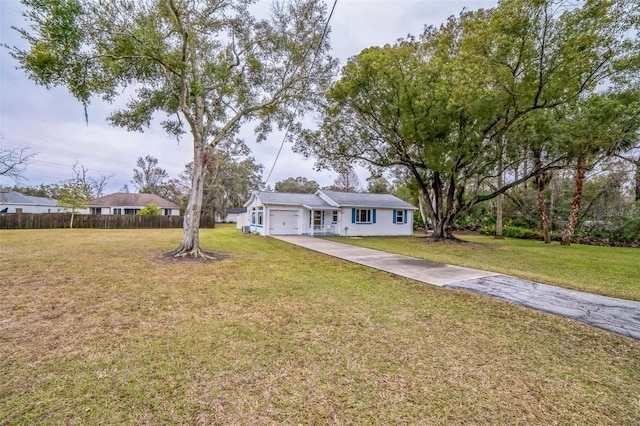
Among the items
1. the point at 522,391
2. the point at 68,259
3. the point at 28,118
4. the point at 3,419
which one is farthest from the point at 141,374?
the point at 28,118

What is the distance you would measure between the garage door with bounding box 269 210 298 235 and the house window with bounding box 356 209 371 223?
462 cm

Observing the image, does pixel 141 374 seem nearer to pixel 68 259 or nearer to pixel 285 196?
pixel 68 259

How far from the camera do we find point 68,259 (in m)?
8.50

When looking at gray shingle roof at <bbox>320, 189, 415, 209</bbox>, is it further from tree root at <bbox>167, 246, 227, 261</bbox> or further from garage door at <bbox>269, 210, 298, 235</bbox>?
tree root at <bbox>167, 246, 227, 261</bbox>

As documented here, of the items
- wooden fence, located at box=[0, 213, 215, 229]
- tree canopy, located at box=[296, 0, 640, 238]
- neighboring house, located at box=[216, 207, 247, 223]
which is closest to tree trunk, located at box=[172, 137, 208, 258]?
tree canopy, located at box=[296, 0, 640, 238]

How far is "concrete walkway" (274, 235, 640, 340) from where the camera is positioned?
4258 millimetres

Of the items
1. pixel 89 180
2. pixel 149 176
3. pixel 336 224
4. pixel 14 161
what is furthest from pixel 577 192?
pixel 149 176

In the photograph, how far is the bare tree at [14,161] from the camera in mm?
14237

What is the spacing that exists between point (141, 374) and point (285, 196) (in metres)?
18.0

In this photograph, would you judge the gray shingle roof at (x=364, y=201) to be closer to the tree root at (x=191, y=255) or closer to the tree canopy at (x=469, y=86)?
the tree canopy at (x=469, y=86)

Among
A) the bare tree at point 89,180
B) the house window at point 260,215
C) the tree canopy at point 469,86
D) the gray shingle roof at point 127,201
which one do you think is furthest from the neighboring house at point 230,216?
the tree canopy at point 469,86

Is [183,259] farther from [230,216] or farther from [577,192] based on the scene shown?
[230,216]

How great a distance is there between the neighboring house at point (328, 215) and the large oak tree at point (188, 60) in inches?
267

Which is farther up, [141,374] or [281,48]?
[281,48]
